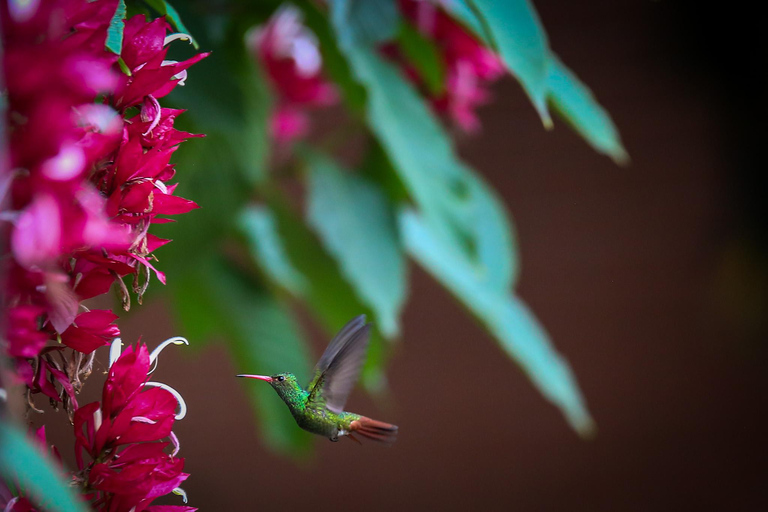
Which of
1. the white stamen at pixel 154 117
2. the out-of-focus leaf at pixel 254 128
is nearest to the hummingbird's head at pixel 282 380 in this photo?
the white stamen at pixel 154 117

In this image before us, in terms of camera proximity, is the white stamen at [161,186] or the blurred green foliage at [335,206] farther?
the blurred green foliage at [335,206]

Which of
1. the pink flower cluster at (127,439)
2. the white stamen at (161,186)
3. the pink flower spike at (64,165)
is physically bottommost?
the pink flower cluster at (127,439)

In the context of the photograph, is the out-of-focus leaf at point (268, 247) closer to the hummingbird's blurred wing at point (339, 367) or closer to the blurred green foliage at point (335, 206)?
the blurred green foliage at point (335, 206)

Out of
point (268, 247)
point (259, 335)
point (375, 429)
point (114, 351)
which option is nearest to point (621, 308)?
point (268, 247)

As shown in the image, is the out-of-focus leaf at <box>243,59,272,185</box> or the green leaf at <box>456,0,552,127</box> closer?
the green leaf at <box>456,0,552,127</box>

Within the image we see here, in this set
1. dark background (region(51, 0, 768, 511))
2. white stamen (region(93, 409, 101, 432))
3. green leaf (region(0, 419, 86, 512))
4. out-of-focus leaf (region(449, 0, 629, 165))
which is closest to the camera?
green leaf (region(0, 419, 86, 512))

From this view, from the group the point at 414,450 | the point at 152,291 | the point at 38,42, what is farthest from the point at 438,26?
the point at 414,450

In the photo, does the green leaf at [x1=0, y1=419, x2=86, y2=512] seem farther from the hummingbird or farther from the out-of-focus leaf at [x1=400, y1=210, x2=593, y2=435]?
the out-of-focus leaf at [x1=400, y1=210, x2=593, y2=435]

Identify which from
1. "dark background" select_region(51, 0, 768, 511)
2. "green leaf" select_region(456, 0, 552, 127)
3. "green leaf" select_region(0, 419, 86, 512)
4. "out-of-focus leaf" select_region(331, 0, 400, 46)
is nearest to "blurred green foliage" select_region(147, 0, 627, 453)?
"out-of-focus leaf" select_region(331, 0, 400, 46)
